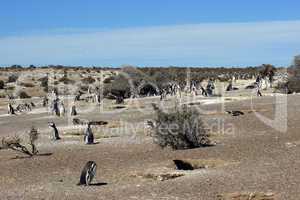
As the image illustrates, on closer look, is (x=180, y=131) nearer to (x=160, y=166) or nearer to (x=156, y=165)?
(x=156, y=165)

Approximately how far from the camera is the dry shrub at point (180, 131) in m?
21.1

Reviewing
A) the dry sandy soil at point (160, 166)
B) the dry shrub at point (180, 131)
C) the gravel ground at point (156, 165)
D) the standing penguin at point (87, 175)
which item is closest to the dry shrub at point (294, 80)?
the gravel ground at point (156, 165)

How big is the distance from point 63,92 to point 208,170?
162ft

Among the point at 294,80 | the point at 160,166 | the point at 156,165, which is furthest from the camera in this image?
the point at 294,80

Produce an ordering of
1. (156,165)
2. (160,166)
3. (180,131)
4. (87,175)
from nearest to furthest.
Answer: (87,175)
(160,166)
(156,165)
(180,131)

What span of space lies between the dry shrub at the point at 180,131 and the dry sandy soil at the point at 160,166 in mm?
560

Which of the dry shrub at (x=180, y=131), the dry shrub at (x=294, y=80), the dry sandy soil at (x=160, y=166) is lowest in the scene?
the dry sandy soil at (x=160, y=166)

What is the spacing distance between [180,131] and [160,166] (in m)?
4.46

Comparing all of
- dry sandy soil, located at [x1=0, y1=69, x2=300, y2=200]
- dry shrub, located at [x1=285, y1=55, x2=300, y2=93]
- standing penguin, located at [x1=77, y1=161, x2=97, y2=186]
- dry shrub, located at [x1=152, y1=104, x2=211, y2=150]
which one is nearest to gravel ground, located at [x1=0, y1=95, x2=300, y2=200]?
dry sandy soil, located at [x1=0, y1=69, x2=300, y2=200]

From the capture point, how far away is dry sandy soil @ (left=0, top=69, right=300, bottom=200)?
44.0 ft

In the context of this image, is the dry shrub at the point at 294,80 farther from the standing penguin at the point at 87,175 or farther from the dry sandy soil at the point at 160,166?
the standing penguin at the point at 87,175

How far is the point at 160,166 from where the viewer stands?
17.0 meters

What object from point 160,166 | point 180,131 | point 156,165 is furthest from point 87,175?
point 180,131

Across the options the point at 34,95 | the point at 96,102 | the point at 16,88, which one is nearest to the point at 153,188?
the point at 96,102
